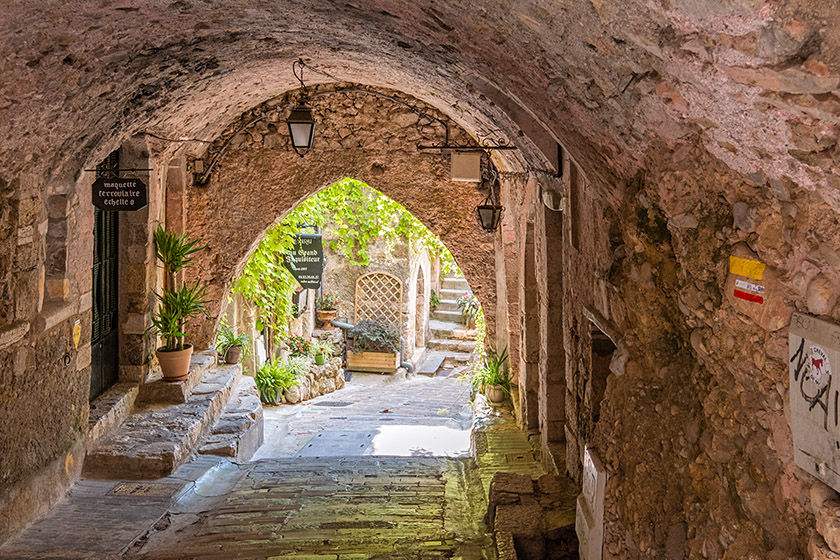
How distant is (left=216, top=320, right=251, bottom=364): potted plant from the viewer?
29.5 ft

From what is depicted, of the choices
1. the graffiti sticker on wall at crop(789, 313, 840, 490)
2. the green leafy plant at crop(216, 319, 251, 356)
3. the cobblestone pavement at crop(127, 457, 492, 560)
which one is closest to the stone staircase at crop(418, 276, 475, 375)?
the green leafy plant at crop(216, 319, 251, 356)

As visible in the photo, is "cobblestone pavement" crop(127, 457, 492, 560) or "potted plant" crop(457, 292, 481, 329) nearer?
"cobblestone pavement" crop(127, 457, 492, 560)

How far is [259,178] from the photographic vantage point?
863 centimetres

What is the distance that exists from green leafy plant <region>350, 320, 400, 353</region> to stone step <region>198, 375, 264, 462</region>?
7.13m

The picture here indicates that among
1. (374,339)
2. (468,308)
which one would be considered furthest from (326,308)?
(468,308)

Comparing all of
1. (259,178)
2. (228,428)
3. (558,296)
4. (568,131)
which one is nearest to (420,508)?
(558,296)

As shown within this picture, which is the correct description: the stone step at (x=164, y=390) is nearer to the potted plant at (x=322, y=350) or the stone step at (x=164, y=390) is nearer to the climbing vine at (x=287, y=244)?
the climbing vine at (x=287, y=244)

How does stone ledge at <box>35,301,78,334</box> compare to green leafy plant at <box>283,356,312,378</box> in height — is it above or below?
above

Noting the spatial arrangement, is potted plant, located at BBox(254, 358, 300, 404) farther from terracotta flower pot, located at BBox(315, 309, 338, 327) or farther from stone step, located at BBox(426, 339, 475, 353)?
stone step, located at BBox(426, 339, 475, 353)

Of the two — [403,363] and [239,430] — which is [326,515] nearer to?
[239,430]

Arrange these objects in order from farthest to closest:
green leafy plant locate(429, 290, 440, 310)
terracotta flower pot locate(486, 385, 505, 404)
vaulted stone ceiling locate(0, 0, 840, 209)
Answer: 1. green leafy plant locate(429, 290, 440, 310)
2. terracotta flower pot locate(486, 385, 505, 404)
3. vaulted stone ceiling locate(0, 0, 840, 209)

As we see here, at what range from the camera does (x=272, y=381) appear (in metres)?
11.1

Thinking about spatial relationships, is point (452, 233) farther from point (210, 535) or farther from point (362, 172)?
point (210, 535)

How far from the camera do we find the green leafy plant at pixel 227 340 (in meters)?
9.07
